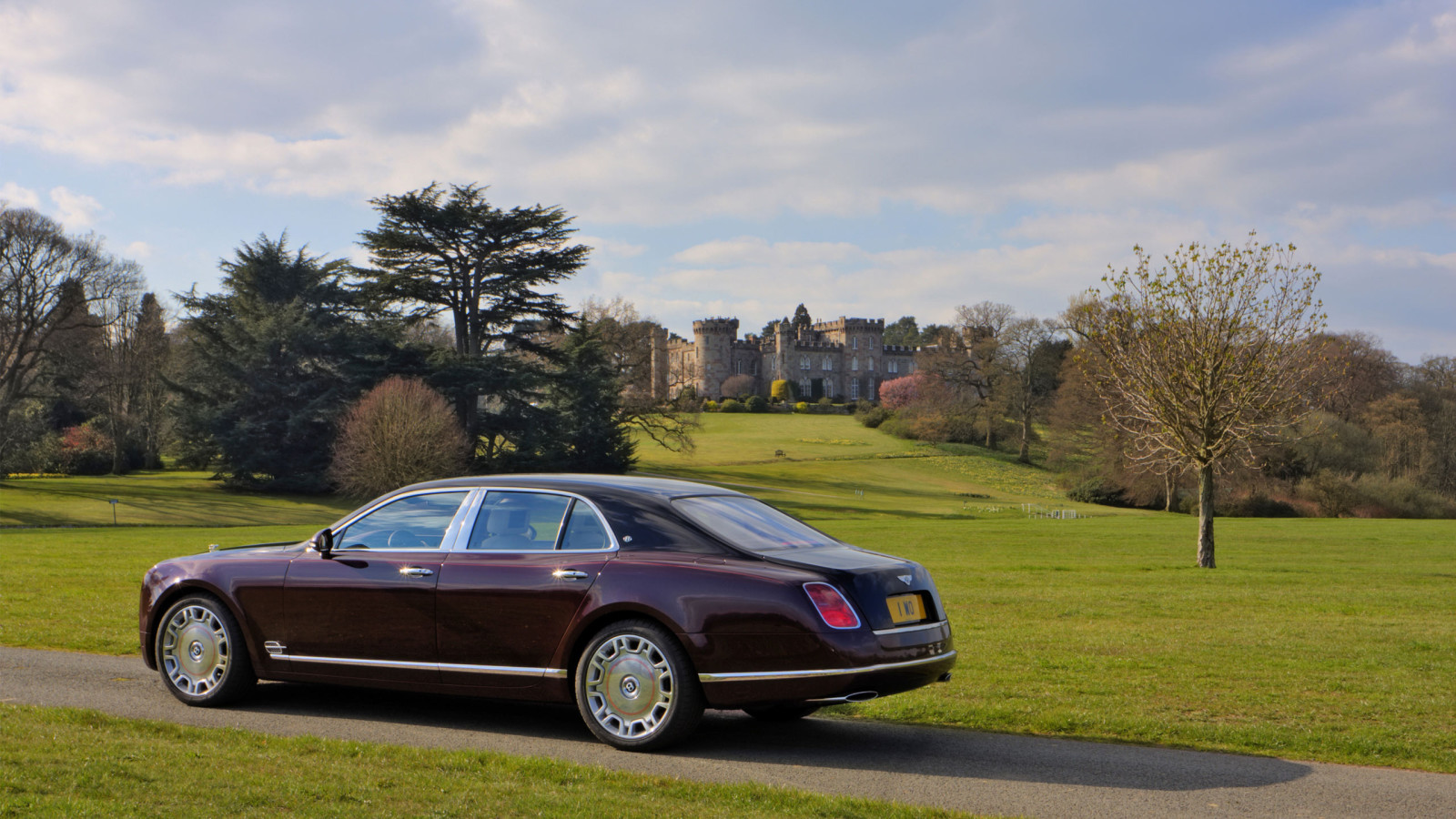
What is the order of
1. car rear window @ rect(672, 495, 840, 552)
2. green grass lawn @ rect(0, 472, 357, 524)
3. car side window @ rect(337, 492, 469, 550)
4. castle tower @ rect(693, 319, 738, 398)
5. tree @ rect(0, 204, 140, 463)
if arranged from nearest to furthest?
car rear window @ rect(672, 495, 840, 552)
car side window @ rect(337, 492, 469, 550)
green grass lawn @ rect(0, 472, 357, 524)
tree @ rect(0, 204, 140, 463)
castle tower @ rect(693, 319, 738, 398)

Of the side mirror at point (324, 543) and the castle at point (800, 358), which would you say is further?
the castle at point (800, 358)

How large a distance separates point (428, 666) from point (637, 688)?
1.51 meters

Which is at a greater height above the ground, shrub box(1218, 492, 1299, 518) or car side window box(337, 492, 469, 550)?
car side window box(337, 492, 469, 550)

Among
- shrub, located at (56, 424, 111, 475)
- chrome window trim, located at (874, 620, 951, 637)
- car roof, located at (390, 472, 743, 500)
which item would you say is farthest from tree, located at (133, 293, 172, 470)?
chrome window trim, located at (874, 620, 951, 637)

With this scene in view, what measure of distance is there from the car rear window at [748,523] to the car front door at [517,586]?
1.99 ft

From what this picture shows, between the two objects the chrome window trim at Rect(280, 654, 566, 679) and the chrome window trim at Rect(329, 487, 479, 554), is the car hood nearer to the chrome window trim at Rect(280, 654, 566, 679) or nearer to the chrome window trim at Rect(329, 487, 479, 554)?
the chrome window trim at Rect(329, 487, 479, 554)

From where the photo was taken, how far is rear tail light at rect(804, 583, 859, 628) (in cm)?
639

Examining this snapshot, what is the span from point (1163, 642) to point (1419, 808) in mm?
5868

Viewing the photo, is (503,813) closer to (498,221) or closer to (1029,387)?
(498,221)

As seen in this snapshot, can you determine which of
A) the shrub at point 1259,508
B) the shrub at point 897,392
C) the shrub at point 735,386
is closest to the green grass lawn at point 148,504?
the shrub at point 1259,508

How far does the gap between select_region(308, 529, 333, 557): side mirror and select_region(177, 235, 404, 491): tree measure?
160 feet

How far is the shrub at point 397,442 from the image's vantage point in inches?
1751

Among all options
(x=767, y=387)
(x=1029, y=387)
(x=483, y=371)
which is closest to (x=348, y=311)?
(x=483, y=371)

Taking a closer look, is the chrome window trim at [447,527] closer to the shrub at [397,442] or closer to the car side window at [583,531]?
the car side window at [583,531]
